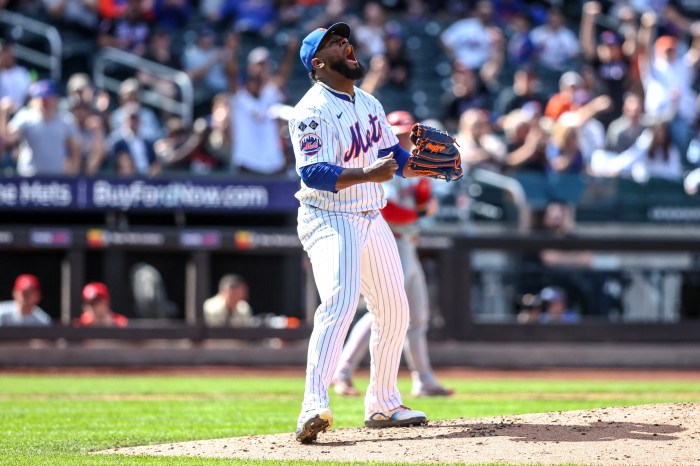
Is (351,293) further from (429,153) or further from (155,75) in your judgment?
(155,75)

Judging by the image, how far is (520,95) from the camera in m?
15.4

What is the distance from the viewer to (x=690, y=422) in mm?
5641

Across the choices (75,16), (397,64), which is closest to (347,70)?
(397,64)

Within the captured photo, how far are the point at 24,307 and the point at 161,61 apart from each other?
14.5 feet

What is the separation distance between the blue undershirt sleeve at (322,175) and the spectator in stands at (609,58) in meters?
9.93

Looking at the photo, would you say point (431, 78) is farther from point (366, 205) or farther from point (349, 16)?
point (366, 205)

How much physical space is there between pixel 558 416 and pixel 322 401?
1348 mm

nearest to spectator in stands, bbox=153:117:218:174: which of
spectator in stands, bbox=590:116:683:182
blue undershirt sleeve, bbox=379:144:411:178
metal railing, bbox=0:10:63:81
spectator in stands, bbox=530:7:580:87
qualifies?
metal railing, bbox=0:10:63:81

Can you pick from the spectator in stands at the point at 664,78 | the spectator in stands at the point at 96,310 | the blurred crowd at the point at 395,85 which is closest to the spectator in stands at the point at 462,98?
the blurred crowd at the point at 395,85

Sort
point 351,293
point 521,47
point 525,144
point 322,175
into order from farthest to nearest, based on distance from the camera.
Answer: point 521,47
point 525,144
point 351,293
point 322,175

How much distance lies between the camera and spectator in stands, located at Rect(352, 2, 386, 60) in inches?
631

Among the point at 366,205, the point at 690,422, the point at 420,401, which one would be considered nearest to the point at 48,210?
the point at 420,401

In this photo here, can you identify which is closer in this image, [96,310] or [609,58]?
[96,310]

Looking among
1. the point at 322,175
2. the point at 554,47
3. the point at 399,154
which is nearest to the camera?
the point at 322,175
